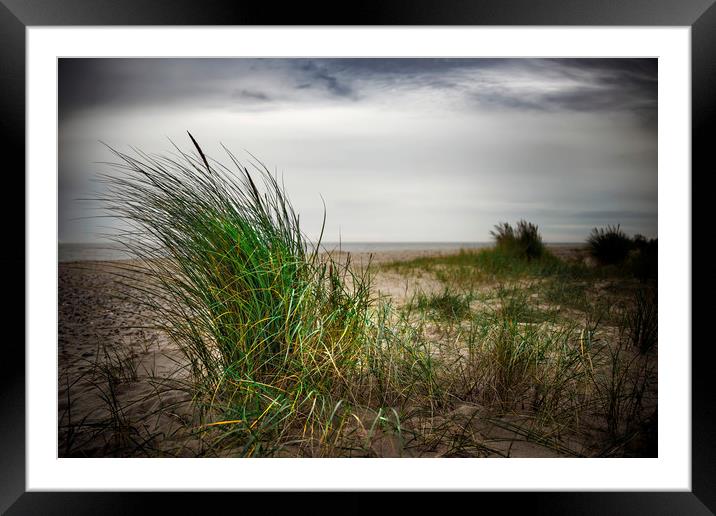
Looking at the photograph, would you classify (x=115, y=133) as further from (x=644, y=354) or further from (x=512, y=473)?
(x=644, y=354)

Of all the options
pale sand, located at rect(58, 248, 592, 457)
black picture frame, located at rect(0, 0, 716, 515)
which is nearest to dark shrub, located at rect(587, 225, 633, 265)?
black picture frame, located at rect(0, 0, 716, 515)

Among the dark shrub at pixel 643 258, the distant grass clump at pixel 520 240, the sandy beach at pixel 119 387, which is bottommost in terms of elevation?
the sandy beach at pixel 119 387

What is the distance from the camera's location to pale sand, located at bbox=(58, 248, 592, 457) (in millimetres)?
1860

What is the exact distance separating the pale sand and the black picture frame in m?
0.24

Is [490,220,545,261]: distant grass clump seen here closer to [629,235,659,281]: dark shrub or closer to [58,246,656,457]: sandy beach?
[629,235,659,281]: dark shrub

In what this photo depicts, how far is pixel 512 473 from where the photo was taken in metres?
1.69

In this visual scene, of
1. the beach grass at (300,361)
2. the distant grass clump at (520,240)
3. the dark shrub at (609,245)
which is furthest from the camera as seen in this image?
the distant grass clump at (520,240)
